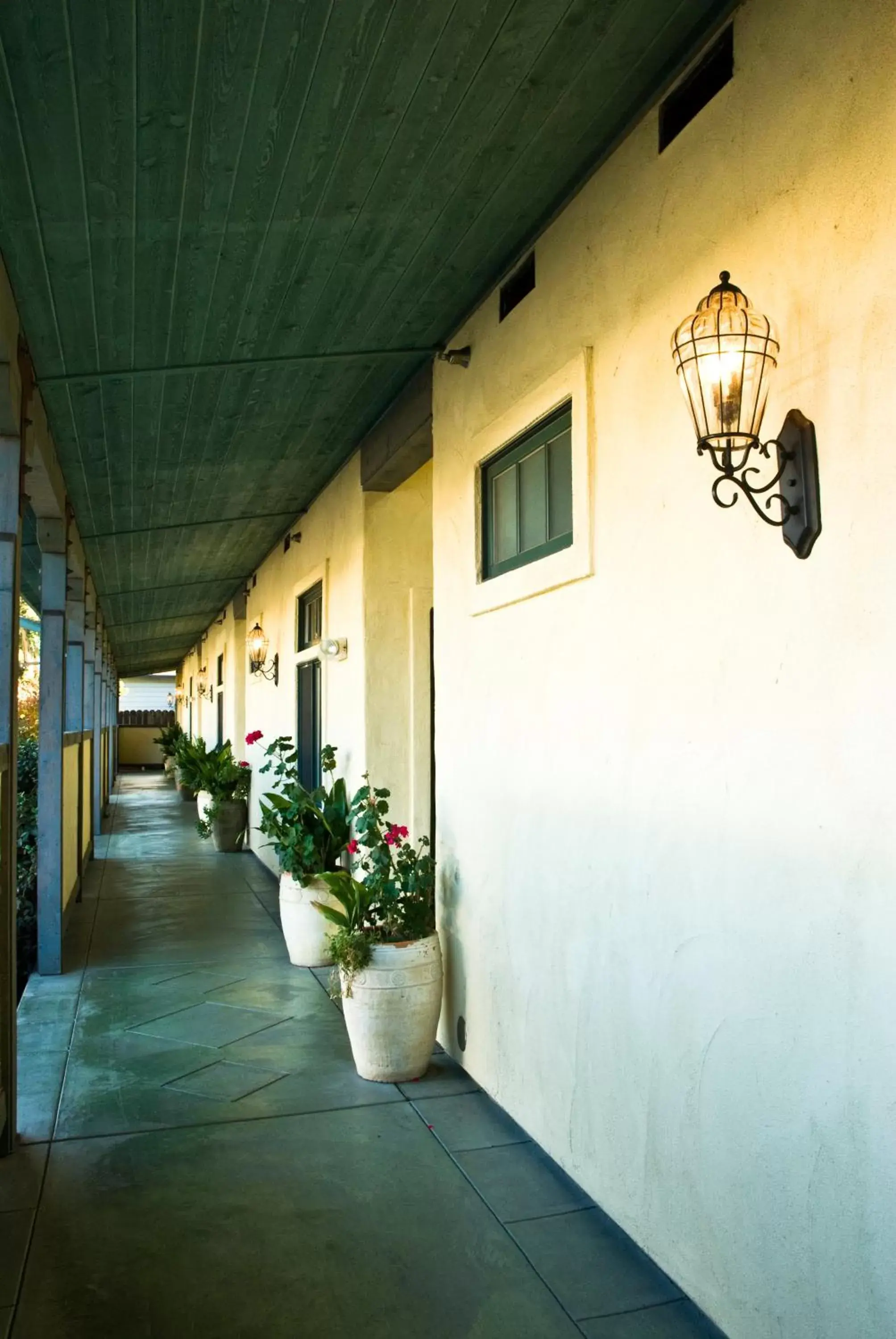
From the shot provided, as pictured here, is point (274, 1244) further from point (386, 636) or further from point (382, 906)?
point (386, 636)

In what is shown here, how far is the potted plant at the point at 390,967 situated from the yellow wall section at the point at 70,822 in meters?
2.75

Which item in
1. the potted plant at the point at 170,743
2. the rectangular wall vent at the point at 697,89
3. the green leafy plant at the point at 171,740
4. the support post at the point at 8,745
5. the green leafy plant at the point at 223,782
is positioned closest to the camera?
the rectangular wall vent at the point at 697,89

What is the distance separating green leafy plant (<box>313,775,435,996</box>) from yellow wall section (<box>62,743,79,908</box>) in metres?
2.62

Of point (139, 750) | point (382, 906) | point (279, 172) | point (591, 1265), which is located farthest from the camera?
point (139, 750)

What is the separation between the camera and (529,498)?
144 inches

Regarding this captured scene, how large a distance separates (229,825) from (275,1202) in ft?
28.0

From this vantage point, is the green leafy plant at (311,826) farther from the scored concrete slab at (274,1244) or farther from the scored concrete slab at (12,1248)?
the scored concrete slab at (12,1248)

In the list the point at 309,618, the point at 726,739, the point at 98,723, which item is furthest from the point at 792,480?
the point at 98,723

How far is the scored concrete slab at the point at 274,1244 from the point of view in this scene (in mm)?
2504

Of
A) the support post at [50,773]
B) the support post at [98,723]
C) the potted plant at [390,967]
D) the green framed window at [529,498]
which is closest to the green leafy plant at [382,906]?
the potted plant at [390,967]

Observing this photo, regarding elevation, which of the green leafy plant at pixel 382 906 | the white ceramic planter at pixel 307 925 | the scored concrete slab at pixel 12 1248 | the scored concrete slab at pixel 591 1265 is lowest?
the scored concrete slab at pixel 12 1248

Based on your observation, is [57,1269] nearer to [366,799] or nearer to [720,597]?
[720,597]

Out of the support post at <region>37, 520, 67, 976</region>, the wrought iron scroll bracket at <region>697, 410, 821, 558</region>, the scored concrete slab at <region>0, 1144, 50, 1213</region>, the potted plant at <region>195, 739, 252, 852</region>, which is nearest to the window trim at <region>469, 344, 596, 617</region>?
the wrought iron scroll bracket at <region>697, 410, 821, 558</region>

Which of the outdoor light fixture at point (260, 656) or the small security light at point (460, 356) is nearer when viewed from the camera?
the small security light at point (460, 356)
